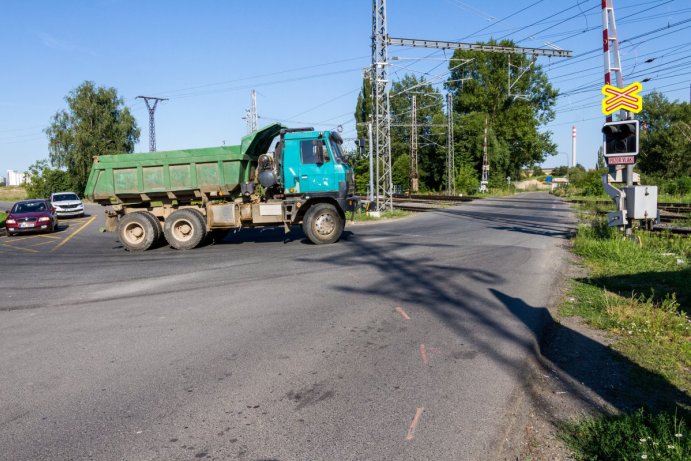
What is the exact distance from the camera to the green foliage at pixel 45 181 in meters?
58.8

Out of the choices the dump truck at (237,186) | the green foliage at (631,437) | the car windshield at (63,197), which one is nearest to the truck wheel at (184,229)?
the dump truck at (237,186)

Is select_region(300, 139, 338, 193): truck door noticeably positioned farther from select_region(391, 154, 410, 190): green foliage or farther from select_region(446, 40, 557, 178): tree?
select_region(446, 40, 557, 178): tree

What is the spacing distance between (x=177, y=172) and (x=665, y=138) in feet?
196

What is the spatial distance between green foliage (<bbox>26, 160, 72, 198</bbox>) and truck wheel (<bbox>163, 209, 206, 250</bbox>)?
52.9 metres

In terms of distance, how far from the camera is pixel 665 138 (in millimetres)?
57688

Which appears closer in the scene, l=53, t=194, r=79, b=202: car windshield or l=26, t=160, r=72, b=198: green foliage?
l=53, t=194, r=79, b=202: car windshield

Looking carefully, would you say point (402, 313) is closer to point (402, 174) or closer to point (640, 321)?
point (640, 321)

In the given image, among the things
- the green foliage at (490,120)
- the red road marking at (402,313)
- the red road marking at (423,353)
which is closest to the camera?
the red road marking at (423,353)

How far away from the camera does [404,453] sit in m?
3.47

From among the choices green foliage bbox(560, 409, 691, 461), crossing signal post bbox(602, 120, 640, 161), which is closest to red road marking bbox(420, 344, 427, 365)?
green foliage bbox(560, 409, 691, 461)

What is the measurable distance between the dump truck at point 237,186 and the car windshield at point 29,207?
32.1ft

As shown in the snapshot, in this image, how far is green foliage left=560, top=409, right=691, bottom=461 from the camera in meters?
3.25

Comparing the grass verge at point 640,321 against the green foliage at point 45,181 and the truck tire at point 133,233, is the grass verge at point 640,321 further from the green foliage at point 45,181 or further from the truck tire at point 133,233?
the green foliage at point 45,181

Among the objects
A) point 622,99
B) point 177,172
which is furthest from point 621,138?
point 177,172
